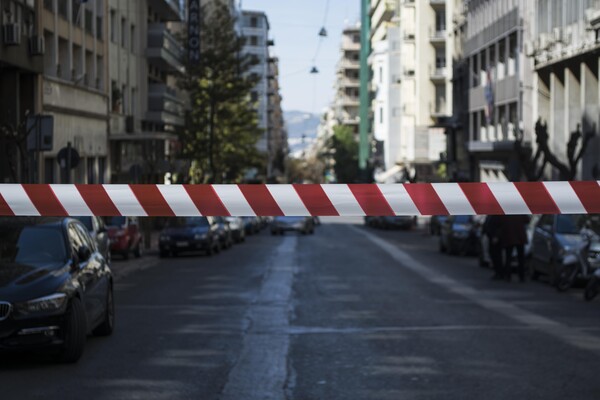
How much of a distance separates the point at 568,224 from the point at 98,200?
58.1 ft

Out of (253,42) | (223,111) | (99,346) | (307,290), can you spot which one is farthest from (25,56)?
(253,42)

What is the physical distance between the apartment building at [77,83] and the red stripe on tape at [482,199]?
32781mm

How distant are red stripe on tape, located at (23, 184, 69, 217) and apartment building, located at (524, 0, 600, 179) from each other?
33.4 m

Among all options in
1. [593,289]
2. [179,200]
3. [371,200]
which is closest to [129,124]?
[593,289]

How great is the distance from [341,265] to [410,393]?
2088cm

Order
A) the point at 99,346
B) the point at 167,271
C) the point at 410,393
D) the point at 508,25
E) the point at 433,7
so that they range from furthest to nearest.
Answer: the point at 433,7
the point at 508,25
the point at 167,271
the point at 99,346
the point at 410,393

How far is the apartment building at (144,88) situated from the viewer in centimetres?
5281

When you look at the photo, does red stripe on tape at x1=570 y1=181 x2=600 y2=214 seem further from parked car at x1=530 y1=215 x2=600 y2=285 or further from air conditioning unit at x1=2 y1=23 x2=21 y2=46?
air conditioning unit at x1=2 y1=23 x2=21 y2=46

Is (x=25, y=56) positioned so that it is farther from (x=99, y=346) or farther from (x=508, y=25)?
(x=508, y=25)

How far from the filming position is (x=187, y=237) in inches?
1480

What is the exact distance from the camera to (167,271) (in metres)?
29.1

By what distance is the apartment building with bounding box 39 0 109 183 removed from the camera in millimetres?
40750

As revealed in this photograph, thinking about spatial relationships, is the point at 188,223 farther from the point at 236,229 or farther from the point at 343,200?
the point at 343,200

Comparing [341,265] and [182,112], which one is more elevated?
[182,112]
